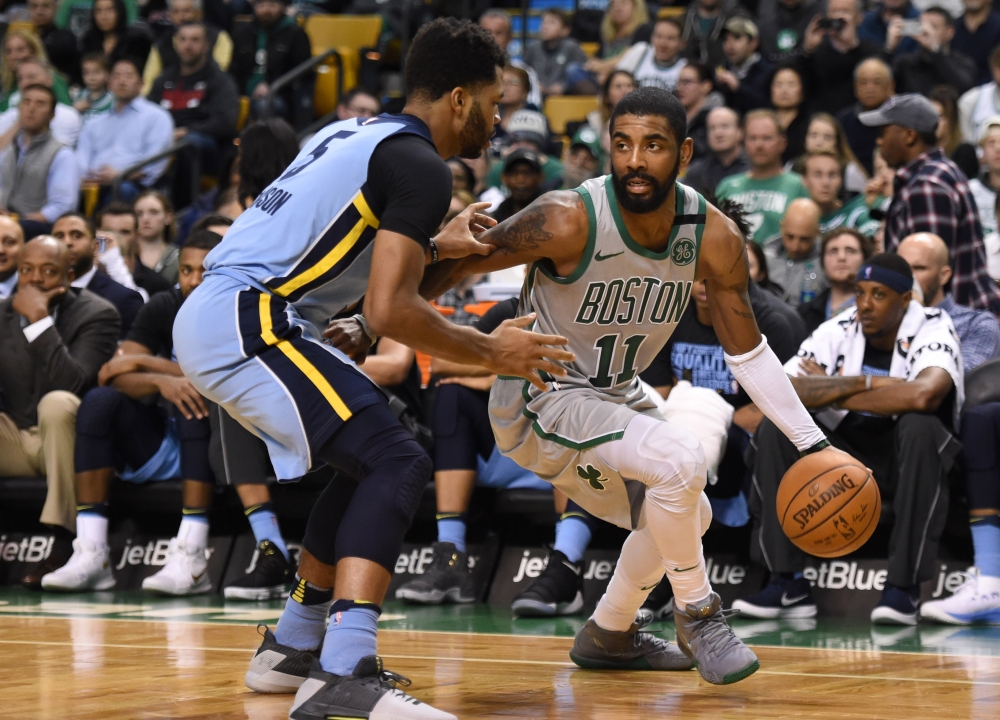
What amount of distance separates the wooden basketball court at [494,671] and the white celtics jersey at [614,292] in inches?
40.0

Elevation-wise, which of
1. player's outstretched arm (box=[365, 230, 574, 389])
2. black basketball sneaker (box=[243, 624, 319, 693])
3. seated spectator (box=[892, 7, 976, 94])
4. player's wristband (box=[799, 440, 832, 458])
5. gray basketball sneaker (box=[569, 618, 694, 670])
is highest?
seated spectator (box=[892, 7, 976, 94])

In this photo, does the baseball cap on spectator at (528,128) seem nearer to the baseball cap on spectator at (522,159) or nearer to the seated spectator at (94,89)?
the baseball cap on spectator at (522,159)

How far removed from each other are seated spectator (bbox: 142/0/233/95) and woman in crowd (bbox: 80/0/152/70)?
122mm

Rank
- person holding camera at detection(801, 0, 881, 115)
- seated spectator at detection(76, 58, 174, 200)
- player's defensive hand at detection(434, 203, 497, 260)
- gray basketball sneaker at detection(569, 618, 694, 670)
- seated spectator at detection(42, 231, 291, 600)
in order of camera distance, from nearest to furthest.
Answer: player's defensive hand at detection(434, 203, 497, 260) → gray basketball sneaker at detection(569, 618, 694, 670) → seated spectator at detection(42, 231, 291, 600) → person holding camera at detection(801, 0, 881, 115) → seated spectator at detection(76, 58, 174, 200)

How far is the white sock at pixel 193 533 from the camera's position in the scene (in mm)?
7070

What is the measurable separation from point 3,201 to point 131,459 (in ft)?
14.1

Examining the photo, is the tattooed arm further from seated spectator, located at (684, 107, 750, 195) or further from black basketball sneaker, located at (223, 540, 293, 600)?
seated spectator, located at (684, 107, 750, 195)

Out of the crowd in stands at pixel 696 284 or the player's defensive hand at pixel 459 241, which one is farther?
the crowd in stands at pixel 696 284

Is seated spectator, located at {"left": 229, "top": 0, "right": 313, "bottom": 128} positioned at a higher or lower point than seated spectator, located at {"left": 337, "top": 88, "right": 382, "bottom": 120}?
higher

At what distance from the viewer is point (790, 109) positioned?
9883mm

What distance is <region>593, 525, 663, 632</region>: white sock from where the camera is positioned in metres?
4.55

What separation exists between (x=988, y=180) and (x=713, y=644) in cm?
521

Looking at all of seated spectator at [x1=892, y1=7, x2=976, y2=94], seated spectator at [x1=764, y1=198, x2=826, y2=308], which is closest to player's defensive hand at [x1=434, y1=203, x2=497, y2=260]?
seated spectator at [x1=764, y1=198, x2=826, y2=308]

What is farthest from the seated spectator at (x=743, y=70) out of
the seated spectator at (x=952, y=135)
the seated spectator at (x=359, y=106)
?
the seated spectator at (x=359, y=106)
